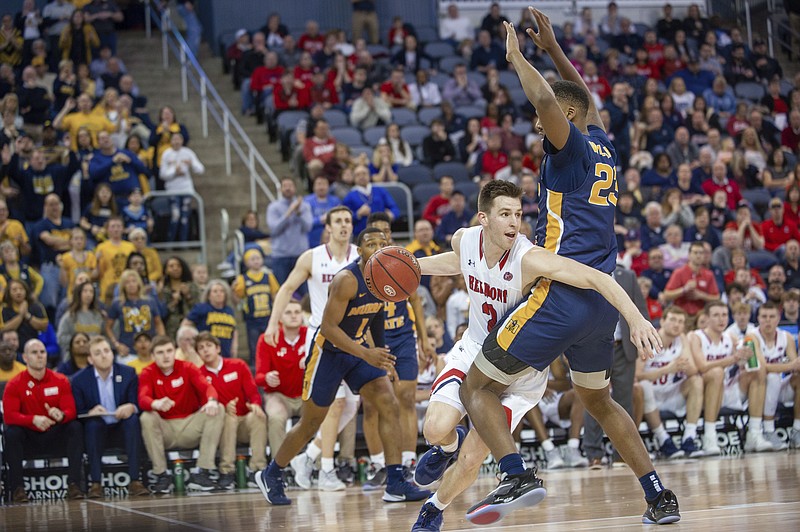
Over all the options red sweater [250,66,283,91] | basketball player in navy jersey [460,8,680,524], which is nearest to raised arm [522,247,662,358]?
basketball player in navy jersey [460,8,680,524]

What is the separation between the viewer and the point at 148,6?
1895 cm

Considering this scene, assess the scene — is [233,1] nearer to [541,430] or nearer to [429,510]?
[541,430]

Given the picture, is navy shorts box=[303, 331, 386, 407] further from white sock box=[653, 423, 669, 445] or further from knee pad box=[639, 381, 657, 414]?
white sock box=[653, 423, 669, 445]

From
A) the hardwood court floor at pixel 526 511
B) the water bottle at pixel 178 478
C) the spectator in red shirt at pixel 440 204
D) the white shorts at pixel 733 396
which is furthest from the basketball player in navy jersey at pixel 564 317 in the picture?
the spectator in red shirt at pixel 440 204

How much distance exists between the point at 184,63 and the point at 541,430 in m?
9.72

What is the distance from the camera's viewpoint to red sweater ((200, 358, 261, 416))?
33.9ft

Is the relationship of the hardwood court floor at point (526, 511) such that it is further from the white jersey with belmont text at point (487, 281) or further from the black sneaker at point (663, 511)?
the white jersey with belmont text at point (487, 281)

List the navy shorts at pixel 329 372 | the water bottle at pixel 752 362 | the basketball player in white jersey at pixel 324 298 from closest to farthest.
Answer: the navy shorts at pixel 329 372
the basketball player in white jersey at pixel 324 298
the water bottle at pixel 752 362

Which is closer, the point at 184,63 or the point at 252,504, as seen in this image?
the point at 252,504

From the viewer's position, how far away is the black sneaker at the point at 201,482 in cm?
991

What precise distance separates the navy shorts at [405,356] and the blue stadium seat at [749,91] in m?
12.6

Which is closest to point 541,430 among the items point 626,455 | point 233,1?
point 626,455

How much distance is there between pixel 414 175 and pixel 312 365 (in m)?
7.54

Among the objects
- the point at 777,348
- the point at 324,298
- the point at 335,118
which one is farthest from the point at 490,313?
the point at 335,118
